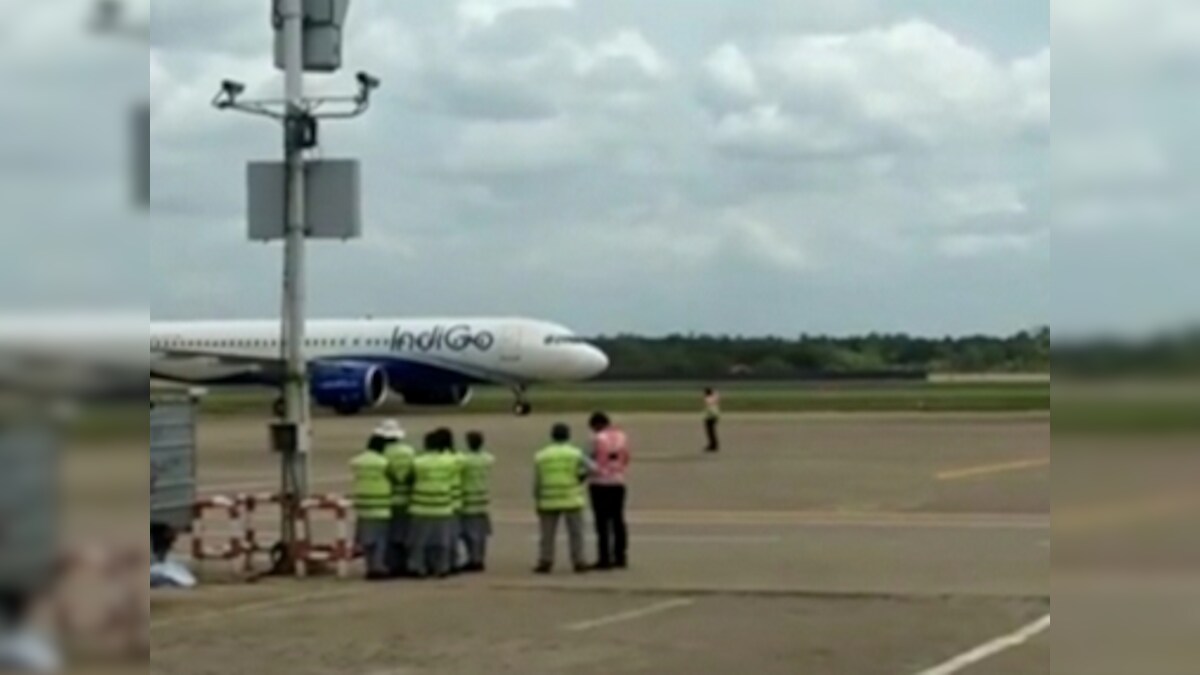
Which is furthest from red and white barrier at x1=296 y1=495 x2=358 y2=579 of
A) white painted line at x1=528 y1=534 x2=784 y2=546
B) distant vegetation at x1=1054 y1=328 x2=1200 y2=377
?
distant vegetation at x1=1054 y1=328 x2=1200 y2=377

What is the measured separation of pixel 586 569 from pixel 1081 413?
19.1 m

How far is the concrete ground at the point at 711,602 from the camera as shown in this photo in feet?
46.9

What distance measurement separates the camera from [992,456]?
44.3 metres

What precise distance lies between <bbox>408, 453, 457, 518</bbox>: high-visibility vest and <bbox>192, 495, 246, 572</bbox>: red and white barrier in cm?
237

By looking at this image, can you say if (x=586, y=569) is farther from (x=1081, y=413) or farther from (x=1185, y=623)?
(x=1081, y=413)

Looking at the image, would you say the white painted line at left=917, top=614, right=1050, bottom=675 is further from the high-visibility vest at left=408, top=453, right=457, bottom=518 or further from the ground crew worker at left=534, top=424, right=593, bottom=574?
the high-visibility vest at left=408, top=453, right=457, bottom=518

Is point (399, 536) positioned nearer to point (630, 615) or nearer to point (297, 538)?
point (297, 538)

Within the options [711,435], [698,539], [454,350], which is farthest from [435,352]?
[698,539]

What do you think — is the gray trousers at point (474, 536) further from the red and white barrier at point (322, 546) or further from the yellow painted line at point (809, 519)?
the yellow painted line at point (809, 519)

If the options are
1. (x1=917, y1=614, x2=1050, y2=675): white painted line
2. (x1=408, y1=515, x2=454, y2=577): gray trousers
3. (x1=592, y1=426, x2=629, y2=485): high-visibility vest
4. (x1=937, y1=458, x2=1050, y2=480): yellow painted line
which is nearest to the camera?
(x1=917, y1=614, x2=1050, y2=675): white painted line

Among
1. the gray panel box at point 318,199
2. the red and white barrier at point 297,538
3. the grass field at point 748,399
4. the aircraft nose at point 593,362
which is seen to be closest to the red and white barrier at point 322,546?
the red and white barrier at point 297,538

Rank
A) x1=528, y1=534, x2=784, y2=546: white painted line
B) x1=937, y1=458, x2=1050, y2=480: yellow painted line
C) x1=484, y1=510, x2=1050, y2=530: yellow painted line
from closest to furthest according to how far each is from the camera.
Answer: x1=528, y1=534, x2=784, y2=546: white painted line → x1=484, y1=510, x2=1050, y2=530: yellow painted line → x1=937, y1=458, x2=1050, y2=480: yellow painted line

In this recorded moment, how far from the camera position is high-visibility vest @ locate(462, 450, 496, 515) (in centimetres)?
2073

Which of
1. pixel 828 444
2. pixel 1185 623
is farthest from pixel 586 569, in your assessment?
pixel 828 444
